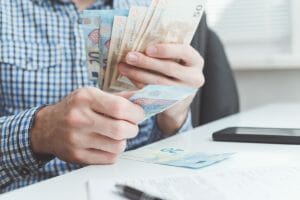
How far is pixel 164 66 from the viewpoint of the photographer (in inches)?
35.4

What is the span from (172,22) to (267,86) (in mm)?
1057

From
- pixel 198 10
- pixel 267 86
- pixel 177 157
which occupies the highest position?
pixel 198 10

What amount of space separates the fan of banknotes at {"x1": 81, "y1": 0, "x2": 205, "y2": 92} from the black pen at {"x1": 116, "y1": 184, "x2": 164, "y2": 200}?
1.01 ft

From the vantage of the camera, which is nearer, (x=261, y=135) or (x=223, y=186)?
(x=223, y=186)

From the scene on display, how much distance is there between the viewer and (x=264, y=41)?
1849mm

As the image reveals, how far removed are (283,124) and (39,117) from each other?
527 mm

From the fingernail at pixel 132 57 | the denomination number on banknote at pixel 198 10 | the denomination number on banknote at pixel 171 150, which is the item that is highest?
the denomination number on banknote at pixel 198 10

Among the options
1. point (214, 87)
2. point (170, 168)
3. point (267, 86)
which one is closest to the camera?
point (170, 168)

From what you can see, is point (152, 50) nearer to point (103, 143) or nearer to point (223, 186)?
point (103, 143)

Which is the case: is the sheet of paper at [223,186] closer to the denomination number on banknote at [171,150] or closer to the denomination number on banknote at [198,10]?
the denomination number on banknote at [171,150]

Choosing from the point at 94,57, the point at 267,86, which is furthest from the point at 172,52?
the point at 267,86

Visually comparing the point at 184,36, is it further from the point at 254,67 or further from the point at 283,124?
the point at 254,67

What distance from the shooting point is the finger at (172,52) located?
867 mm

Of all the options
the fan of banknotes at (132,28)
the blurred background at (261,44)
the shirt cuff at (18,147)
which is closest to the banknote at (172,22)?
the fan of banknotes at (132,28)
